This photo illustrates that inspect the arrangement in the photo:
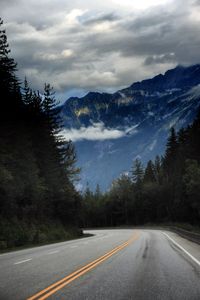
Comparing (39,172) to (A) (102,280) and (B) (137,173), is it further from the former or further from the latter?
(B) (137,173)

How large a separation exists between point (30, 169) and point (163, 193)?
80367 mm

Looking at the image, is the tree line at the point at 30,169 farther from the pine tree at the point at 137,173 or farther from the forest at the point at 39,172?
the pine tree at the point at 137,173

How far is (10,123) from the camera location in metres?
42.5

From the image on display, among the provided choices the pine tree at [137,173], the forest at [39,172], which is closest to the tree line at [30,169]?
the forest at [39,172]

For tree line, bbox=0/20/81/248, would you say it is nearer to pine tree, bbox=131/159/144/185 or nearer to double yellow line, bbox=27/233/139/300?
double yellow line, bbox=27/233/139/300

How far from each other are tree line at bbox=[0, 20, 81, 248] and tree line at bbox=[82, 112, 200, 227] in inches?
809

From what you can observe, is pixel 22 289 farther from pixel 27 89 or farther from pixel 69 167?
pixel 69 167

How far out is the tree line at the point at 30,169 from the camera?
39.7 meters

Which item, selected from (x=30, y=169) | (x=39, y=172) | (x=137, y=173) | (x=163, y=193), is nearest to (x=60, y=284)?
(x=30, y=169)

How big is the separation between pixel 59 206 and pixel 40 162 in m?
7.03

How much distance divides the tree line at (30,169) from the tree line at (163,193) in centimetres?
2056

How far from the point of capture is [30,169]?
4534 centimetres

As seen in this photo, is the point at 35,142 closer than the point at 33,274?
No

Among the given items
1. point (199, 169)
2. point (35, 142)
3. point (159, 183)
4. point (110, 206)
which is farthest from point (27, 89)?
point (110, 206)
